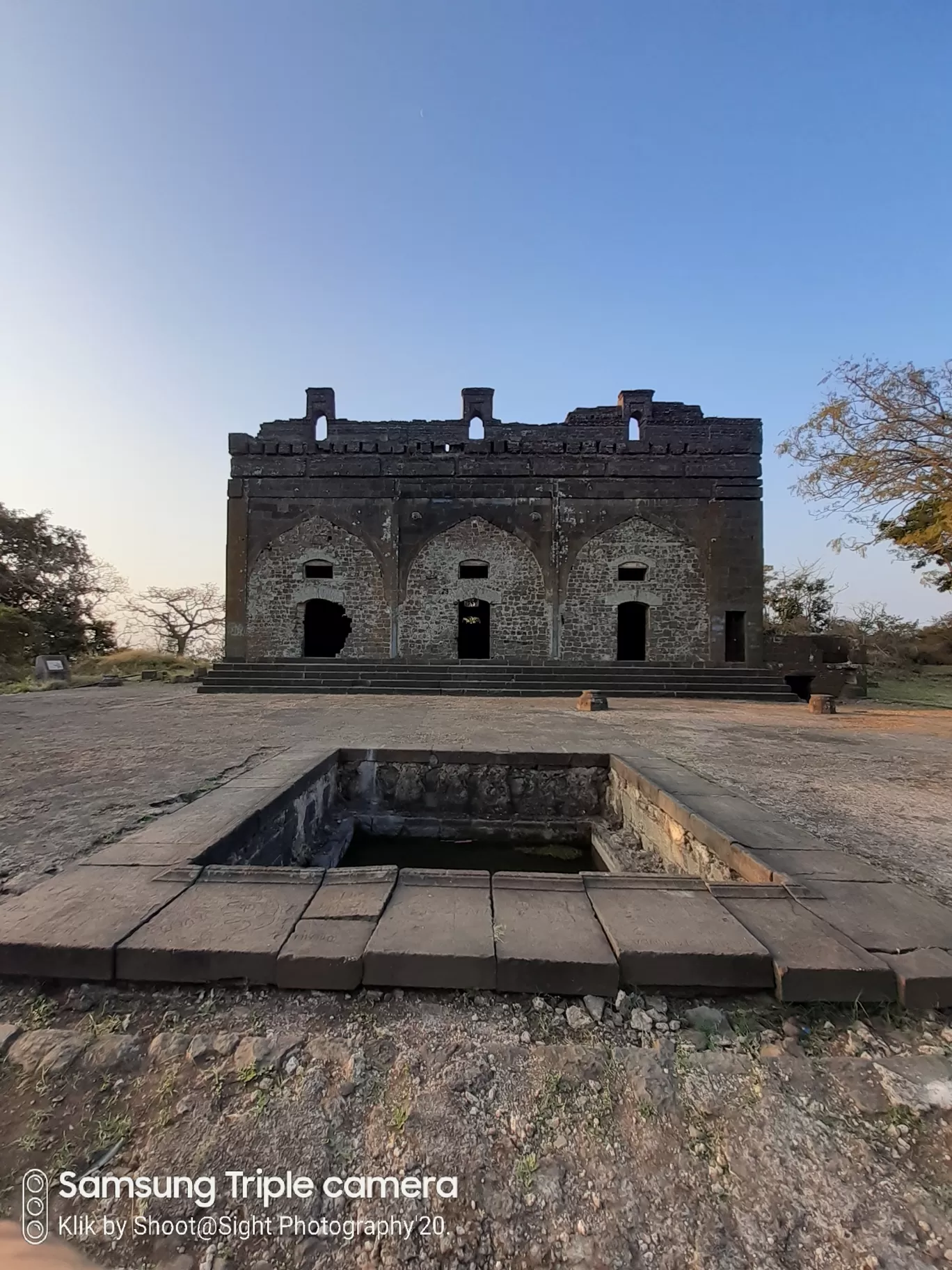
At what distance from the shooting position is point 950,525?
8742mm

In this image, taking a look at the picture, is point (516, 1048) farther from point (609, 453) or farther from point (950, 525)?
point (609, 453)

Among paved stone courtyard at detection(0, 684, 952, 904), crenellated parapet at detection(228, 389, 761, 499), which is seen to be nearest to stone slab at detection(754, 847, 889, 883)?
paved stone courtyard at detection(0, 684, 952, 904)

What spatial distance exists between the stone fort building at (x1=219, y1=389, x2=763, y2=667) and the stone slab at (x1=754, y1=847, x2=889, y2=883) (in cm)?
1169

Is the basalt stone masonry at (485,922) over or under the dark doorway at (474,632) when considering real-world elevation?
under

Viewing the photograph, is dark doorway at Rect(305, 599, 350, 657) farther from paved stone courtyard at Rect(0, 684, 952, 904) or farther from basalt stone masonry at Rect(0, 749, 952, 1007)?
basalt stone masonry at Rect(0, 749, 952, 1007)

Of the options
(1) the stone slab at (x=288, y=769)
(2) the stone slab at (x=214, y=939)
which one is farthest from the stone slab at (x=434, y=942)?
(1) the stone slab at (x=288, y=769)

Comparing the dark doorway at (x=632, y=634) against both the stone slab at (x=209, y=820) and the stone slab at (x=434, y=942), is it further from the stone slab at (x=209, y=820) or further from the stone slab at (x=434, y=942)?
the stone slab at (x=434, y=942)

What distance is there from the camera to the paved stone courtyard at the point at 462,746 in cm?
333

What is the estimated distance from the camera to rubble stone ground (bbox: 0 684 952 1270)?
120 centimetres

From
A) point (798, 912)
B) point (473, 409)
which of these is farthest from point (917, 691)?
point (798, 912)

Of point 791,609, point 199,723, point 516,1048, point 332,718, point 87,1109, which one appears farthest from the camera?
point 791,609

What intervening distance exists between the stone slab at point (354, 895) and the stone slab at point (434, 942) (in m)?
0.06

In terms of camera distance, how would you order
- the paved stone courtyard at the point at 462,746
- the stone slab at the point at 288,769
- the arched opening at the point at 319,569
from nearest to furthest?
1. the paved stone courtyard at the point at 462,746
2. the stone slab at the point at 288,769
3. the arched opening at the point at 319,569

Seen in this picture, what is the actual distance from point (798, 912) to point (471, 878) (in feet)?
4.45
